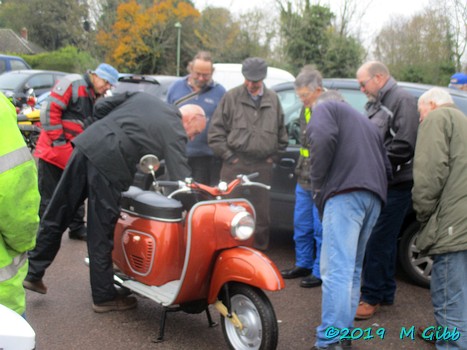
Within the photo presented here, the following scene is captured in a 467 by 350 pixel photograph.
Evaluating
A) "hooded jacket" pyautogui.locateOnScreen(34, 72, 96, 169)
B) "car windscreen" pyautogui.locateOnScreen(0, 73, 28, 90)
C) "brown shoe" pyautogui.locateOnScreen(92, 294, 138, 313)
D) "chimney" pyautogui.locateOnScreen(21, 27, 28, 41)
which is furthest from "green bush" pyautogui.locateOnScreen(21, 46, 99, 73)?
"brown shoe" pyautogui.locateOnScreen(92, 294, 138, 313)

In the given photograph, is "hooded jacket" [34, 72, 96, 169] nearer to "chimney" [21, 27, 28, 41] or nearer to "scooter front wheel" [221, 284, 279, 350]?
"scooter front wheel" [221, 284, 279, 350]

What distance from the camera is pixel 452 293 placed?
10.9ft

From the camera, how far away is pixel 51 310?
4172 millimetres

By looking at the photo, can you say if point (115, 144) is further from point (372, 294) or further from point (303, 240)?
point (372, 294)

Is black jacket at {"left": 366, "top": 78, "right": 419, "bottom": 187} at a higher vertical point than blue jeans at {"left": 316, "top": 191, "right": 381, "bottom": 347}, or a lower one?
higher

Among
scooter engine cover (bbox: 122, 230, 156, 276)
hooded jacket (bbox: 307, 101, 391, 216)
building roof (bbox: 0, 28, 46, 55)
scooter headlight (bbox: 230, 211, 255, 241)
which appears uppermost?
building roof (bbox: 0, 28, 46, 55)

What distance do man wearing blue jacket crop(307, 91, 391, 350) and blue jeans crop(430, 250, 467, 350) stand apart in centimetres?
55

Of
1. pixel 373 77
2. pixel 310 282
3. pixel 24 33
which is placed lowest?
pixel 310 282

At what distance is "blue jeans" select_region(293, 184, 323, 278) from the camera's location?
15.4 feet

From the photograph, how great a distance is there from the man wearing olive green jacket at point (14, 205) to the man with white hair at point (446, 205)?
2.32 metres

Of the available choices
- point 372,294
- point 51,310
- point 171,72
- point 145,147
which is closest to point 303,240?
point 372,294

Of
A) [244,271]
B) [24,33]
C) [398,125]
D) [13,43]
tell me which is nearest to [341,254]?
[244,271]

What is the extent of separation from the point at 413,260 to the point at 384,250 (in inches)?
29.9

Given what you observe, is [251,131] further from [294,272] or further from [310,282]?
[310,282]
